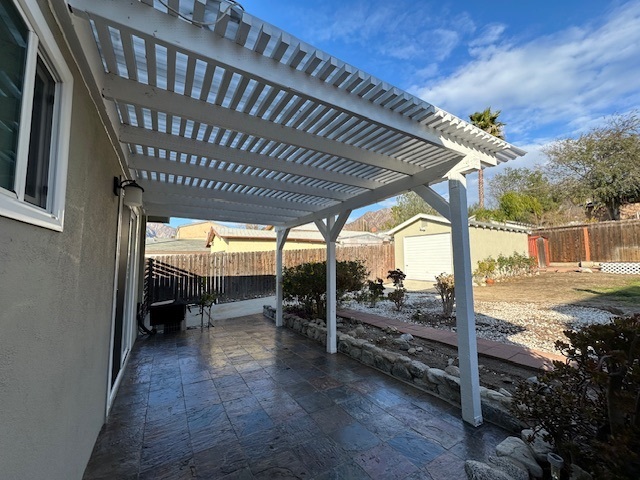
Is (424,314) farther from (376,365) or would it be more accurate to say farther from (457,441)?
(457,441)

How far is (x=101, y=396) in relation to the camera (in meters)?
2.72

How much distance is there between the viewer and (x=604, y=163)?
1712cm

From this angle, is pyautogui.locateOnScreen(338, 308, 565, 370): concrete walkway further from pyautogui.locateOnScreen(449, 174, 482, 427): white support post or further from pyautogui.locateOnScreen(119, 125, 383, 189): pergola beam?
pyautogui.locateOnScreen(119, 125, 383, 189): pergola beam

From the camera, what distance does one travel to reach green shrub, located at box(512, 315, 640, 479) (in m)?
1.54

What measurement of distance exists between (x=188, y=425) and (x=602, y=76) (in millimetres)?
19520

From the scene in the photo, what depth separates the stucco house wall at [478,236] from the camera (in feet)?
43.8

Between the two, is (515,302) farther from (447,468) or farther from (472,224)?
(447,468)

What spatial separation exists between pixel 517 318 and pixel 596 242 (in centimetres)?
1400

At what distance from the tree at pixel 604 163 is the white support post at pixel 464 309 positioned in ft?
68.9

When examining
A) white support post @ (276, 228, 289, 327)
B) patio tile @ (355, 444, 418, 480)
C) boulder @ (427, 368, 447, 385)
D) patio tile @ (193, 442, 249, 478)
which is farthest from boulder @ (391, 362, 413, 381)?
white support post @ (276, 228, 289, 327)

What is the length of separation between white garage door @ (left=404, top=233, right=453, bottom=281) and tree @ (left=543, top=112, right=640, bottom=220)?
12.5 m

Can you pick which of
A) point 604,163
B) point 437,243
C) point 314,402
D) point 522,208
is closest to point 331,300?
point 314,402

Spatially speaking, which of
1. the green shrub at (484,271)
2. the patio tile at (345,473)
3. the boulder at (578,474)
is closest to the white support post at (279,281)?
the patio tile at (345,473)

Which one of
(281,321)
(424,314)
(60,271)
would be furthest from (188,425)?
(424,314)
